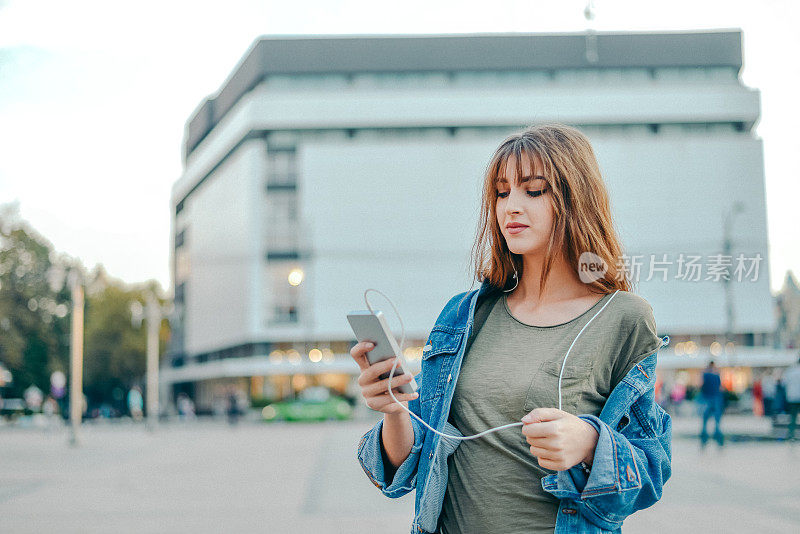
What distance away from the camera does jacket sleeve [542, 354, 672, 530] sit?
77.1 inches

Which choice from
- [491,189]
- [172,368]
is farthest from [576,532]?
[172,368]

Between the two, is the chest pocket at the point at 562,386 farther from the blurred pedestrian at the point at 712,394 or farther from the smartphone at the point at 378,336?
the blurred pedestrian at the point at 712,394

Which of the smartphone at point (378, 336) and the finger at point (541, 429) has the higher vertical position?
the smartphone at point (378, 336)

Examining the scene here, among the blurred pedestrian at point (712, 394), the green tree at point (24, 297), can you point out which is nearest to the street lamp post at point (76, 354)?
the blurred pedestrian at point (712, 394)

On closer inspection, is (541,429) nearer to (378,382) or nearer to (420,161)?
(378,382)

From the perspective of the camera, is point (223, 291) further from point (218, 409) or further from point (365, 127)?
point (365, 127)

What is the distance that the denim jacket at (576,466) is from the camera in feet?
6.48

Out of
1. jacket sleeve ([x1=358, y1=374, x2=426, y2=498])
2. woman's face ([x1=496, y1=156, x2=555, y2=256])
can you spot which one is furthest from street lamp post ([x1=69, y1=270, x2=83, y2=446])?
woman's face ([x1=496, y1=156, x2=555, y2=256])

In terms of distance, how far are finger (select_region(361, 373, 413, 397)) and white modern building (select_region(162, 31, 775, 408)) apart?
166ft

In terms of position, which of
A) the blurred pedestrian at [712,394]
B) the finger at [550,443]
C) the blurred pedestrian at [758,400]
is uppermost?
the finger at [550,443]

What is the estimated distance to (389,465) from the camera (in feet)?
7.85

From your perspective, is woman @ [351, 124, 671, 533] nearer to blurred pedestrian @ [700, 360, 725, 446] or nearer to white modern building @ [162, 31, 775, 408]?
blurred pedestrian @ [700, 360, 725, 446]

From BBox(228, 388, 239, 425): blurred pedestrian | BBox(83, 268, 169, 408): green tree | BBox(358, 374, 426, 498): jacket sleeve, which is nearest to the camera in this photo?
BBox(358, 374, 426, 498): jacket sleeve

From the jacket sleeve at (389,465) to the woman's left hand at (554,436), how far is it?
0.54 m
